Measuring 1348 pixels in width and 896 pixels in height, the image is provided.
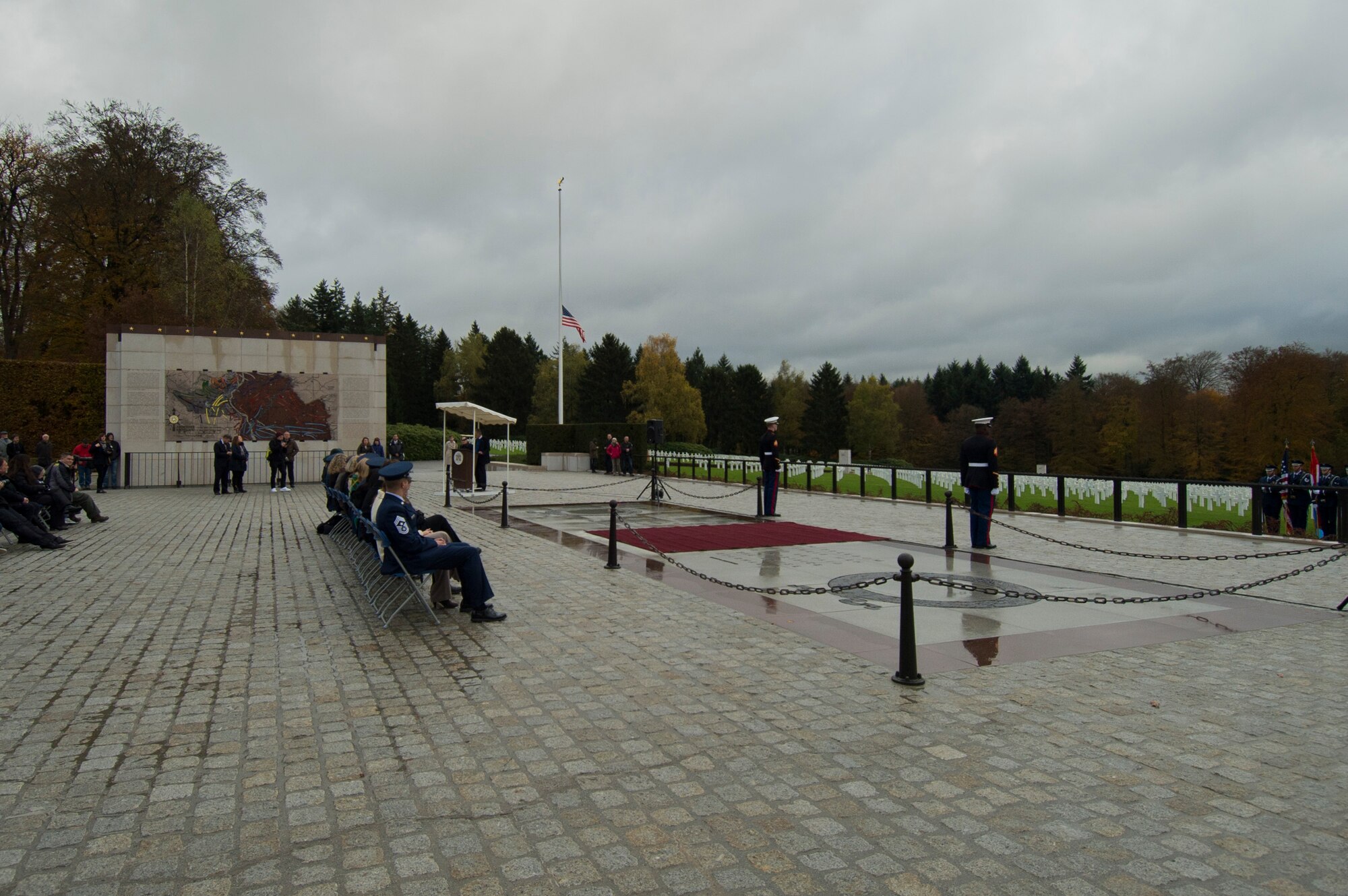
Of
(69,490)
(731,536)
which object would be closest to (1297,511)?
(731,536)

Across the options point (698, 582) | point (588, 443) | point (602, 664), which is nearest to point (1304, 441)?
point (588, 443)

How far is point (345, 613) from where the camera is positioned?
25.5ft

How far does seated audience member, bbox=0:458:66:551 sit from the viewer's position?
11.6 metres

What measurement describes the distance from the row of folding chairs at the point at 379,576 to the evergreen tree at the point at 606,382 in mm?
74905

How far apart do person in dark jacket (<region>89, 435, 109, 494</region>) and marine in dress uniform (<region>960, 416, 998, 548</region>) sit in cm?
2326

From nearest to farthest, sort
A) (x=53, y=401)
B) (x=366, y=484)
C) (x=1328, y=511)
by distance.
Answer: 1. (x=366, y=484)
2. (x=1328, y=511)
3. (x=53, y=401)

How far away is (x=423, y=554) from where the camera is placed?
24.6 ft

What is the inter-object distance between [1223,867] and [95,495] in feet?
85.6

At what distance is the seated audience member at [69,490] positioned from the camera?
14570 millimetres

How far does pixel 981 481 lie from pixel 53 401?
103 feet

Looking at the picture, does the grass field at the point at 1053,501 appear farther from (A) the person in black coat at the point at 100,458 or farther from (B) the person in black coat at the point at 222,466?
(A) the person in black coat at the point at 100,458

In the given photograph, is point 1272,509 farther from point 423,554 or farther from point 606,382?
point 606,382

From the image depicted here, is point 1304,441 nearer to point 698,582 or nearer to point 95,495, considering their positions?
point 698,582

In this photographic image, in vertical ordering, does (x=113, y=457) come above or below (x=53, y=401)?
below
